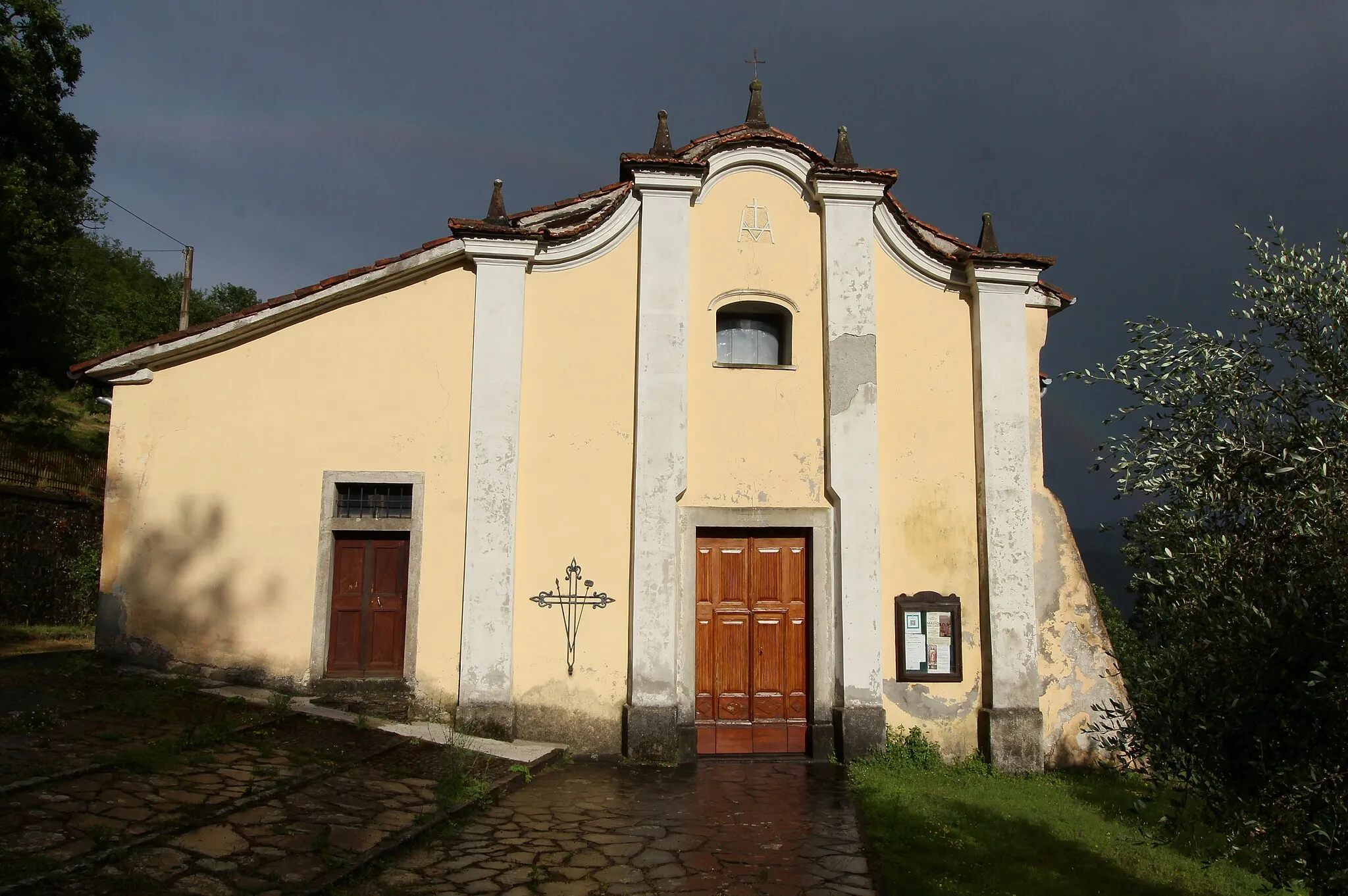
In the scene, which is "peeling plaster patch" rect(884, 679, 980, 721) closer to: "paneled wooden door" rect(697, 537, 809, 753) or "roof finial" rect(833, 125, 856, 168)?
"paneled wooden door" rect(697, 537, 809, 753)

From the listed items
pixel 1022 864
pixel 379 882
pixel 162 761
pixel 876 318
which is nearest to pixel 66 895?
pixel 379 882

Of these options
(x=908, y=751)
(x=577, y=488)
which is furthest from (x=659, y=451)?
(x=908, y=751)

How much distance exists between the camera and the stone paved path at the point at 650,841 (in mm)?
5844

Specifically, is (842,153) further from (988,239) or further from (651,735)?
(651,735)

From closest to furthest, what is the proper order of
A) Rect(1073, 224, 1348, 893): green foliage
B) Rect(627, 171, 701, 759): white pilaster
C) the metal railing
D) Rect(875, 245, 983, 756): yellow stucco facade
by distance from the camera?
Rect(1073, 224, 1348, 893): green foliage
Rect(627, 171, 701, 759): white pilaster
Rect(875, 245, 983, 756): yellow stucco facade
the metal railing

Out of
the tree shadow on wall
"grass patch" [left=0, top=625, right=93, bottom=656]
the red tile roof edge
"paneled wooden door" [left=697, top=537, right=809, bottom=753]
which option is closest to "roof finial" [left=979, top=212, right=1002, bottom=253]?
the red tile roof edge

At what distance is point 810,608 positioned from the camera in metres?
10.1

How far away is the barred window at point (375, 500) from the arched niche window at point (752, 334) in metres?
3.94

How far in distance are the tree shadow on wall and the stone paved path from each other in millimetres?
3861

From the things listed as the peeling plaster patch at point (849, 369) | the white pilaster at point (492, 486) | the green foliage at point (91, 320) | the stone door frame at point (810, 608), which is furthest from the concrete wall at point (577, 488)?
the green foliage at point (91, 320)

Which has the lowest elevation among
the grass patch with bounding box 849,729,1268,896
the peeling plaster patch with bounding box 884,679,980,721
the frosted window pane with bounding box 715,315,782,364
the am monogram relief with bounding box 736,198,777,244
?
the grass patch with bounding box 849,729,1268,896

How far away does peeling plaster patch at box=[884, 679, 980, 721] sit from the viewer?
9.95 m

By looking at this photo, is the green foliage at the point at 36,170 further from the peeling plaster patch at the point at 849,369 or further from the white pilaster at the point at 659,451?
the peeling plaster patch at the point at 849,369

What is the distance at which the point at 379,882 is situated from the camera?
18.2 ft
